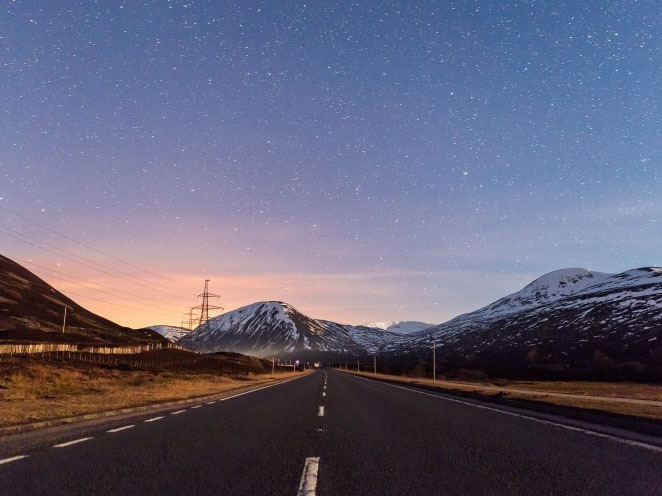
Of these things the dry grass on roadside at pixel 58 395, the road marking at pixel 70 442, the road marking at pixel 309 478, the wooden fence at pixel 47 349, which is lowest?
the dry grass on roadside at pixel 58 395

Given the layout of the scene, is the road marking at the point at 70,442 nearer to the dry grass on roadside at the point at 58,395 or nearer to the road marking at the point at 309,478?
the dry grass on roadside at the point at 58,395

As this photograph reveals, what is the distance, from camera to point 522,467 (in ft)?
24.3

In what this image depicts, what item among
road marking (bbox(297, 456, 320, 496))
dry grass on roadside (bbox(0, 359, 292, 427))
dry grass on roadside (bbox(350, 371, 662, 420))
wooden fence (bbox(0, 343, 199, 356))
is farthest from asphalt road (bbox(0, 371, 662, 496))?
wooden fence (bbox(0, 343, 199, 356))

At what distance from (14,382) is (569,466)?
28.7 metres

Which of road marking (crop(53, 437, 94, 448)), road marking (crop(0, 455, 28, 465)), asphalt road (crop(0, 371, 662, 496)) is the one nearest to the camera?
asphalt road (crop(0, 371, 662, 496))

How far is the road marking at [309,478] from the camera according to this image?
5.95 m

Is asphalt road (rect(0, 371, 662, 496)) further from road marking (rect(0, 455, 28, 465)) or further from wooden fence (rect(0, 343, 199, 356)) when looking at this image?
wooden fence (rect(0, 343, 199, 356))

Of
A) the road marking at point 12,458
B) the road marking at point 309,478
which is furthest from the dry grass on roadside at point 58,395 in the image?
the road marking at point 309,478

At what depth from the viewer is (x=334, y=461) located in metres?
7.90

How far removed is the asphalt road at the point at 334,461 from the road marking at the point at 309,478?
0.02 m

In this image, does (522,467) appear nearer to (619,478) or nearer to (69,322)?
(619,478)

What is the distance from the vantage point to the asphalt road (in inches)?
244

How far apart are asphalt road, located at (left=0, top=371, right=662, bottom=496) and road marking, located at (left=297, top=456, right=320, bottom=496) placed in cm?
2

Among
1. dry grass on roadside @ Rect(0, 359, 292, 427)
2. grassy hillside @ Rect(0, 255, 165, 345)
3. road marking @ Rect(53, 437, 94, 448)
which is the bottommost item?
dry grass on roadside @ Rect(0, 359, 292, 427)
